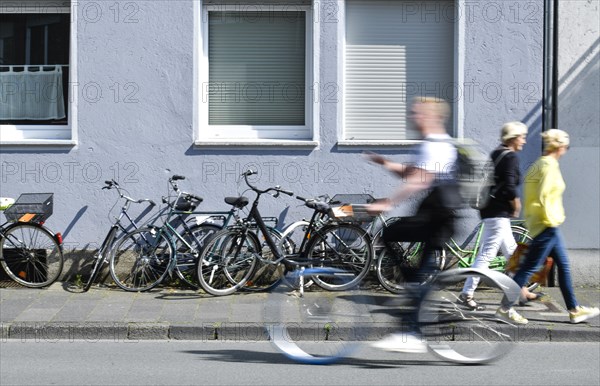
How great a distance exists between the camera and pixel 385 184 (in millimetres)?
11781

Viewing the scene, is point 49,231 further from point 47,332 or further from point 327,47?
point 327,47

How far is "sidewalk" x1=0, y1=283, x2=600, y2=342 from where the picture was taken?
26.1 ft

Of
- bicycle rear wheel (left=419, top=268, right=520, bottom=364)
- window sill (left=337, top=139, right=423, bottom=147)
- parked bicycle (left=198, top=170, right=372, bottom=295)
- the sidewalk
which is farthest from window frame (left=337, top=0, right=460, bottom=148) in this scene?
bicycle rear wheel (left=419, top=268, right=520, bottom=364)

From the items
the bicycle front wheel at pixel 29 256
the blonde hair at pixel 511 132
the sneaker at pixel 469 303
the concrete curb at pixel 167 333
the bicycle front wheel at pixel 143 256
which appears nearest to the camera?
the sneaker at pixel 469 303

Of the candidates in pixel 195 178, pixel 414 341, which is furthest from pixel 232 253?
pixel 414 341

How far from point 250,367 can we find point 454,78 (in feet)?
17.1

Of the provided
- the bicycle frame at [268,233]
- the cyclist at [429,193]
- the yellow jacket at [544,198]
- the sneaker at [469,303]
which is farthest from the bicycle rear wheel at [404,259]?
the bicycle frame at [268,233]

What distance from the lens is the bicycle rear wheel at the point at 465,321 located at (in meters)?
7.54

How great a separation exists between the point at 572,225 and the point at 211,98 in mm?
4517

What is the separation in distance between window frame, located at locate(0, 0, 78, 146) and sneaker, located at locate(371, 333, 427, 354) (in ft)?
18.0

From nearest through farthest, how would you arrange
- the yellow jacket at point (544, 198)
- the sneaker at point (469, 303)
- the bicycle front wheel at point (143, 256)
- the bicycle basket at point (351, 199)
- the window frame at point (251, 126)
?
the sneaker at point (469, 303) → the yellow jacket at point (544, 198) → the bicycle front wheel at point (143, 256) → the bicycle basket at point (351, 199) → the window frame at point (251, 126)

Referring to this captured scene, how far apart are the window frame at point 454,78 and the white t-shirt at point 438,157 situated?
4.35 meters

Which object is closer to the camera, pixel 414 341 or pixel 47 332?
pixel 414 341

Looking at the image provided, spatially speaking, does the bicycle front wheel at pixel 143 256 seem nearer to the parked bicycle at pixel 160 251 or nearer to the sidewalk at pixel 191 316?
the parked bicycle at pixel 160 251
